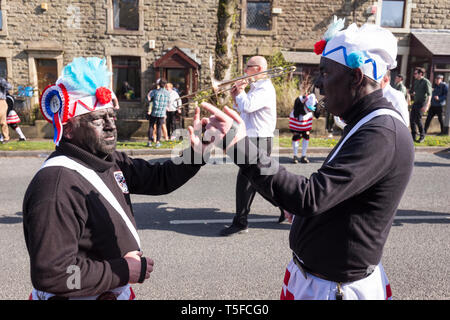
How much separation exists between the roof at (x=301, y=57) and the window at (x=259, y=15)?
1.53m

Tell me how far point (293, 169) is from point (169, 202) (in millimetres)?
3409

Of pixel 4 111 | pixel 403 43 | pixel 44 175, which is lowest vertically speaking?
pixel 4 111

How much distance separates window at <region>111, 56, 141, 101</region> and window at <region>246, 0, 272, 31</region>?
5354 millimetres

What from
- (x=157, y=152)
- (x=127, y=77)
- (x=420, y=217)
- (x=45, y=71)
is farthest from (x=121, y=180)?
(x=45, y=71)

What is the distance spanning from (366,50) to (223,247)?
3181 millimetres

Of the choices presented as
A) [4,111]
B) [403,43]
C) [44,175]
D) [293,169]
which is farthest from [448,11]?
[44,175]

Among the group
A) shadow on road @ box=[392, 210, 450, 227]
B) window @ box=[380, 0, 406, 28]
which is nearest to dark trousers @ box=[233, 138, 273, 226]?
shadow on road @ box=[392, 210, 450, 227]

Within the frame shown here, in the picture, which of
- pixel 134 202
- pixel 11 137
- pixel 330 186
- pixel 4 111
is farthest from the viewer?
pixel 11 137

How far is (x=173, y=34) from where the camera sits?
16109 millimetres

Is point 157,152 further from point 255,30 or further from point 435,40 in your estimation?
point 435,40

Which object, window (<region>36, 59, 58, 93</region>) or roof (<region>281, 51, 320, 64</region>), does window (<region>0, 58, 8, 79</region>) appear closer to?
window (<region>36, 59, 58, 93</region>)

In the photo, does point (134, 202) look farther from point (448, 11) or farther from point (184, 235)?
point (448, 11)

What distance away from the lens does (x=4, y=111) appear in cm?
1109

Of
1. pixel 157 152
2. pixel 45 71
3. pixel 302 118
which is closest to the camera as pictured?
pixel 302 118
